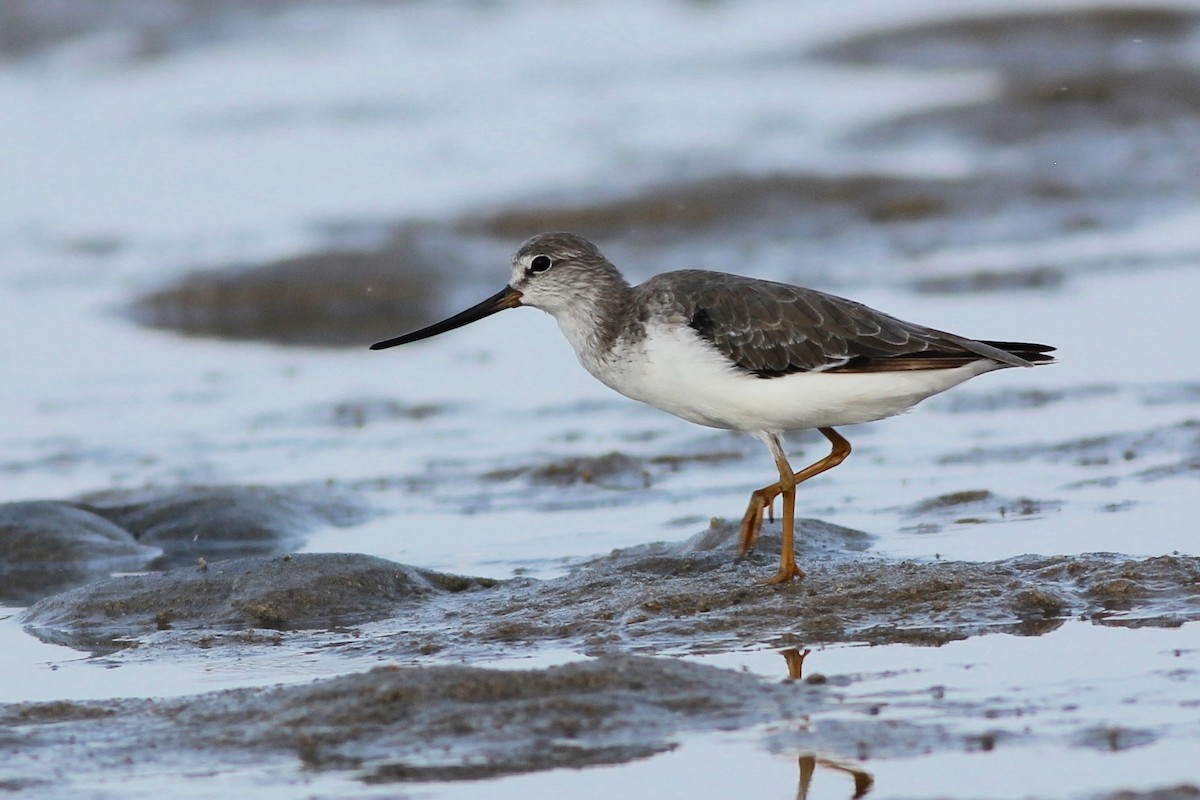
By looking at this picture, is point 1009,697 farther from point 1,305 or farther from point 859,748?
point 1,305

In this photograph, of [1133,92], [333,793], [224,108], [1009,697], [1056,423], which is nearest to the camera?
[333,793]

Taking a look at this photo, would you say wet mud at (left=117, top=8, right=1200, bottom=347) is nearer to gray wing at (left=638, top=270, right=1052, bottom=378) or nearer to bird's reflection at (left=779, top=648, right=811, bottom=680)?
gray wing at (left=638, top=270, right=1052, bottom=378)

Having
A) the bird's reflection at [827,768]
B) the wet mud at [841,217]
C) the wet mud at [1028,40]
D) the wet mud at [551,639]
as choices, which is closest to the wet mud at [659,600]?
the wet mud at [551,639]

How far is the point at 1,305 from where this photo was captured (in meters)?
16.3

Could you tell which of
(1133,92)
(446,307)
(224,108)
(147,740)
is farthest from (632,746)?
(224,108)

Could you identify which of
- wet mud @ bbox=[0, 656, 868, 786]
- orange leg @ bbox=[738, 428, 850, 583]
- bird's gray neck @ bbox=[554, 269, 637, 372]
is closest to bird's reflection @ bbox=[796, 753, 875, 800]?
wet mud @ bbox=[0, 656, 868, 786]

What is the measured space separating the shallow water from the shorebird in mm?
876

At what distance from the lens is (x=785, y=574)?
7438 mm

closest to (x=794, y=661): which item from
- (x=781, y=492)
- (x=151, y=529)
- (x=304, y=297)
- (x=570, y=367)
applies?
(x=781, y=492)

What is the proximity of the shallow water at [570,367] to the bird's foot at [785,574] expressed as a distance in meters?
0.85

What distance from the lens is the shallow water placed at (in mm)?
5773

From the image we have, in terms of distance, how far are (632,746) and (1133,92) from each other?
59.8 feet

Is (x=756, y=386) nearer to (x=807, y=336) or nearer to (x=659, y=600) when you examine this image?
(x=807, y=336)

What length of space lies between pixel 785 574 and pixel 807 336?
3.67ft
